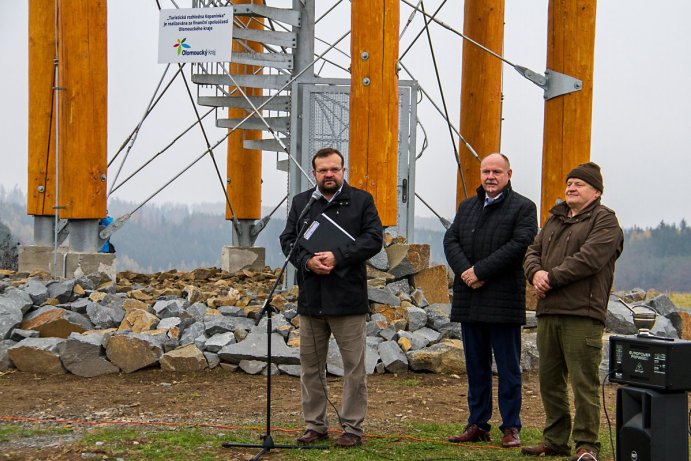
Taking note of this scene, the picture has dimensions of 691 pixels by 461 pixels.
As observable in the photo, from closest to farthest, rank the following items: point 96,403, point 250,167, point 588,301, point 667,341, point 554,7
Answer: point 667,341 < point 588,301 < point 96,403 < point 554,7 < point 250,167

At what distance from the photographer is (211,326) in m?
10.2

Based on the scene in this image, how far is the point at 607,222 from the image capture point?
6305mm

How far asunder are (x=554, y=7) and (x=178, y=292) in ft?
18.3

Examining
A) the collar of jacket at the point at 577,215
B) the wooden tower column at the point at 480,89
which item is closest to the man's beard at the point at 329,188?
the collar of jacket at the point at 577,215

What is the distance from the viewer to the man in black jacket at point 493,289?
6762 millimetres

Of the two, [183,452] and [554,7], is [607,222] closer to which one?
[183,452]

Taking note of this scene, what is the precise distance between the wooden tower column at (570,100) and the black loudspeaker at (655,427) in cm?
677

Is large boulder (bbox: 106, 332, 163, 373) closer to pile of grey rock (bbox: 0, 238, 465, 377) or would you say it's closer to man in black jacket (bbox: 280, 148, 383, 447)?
pile of grey rock (bbox: 0, 238, 465, 377)

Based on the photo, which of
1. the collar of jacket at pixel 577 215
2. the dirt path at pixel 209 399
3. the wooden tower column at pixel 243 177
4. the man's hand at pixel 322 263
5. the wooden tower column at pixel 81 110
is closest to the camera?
the collar of jacket at pixel 577 215

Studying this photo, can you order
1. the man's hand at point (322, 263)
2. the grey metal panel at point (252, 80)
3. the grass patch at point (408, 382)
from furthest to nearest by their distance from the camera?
the grey metal panel at point (252, 80), the grass patch at point (408, 382), the man's hand at point (322, 263)

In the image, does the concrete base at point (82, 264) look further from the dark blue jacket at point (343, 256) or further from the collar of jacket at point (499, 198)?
the collar of jacket at point (499, 198)

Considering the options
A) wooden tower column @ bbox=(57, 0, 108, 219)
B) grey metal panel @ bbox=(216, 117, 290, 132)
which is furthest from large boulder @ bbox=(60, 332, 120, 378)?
grey metal panel @ bbox=(216, 117, 290, 132)

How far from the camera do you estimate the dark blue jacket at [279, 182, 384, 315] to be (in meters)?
6.69

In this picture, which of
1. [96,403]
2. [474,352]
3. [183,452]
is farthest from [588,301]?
→ [96,403]
